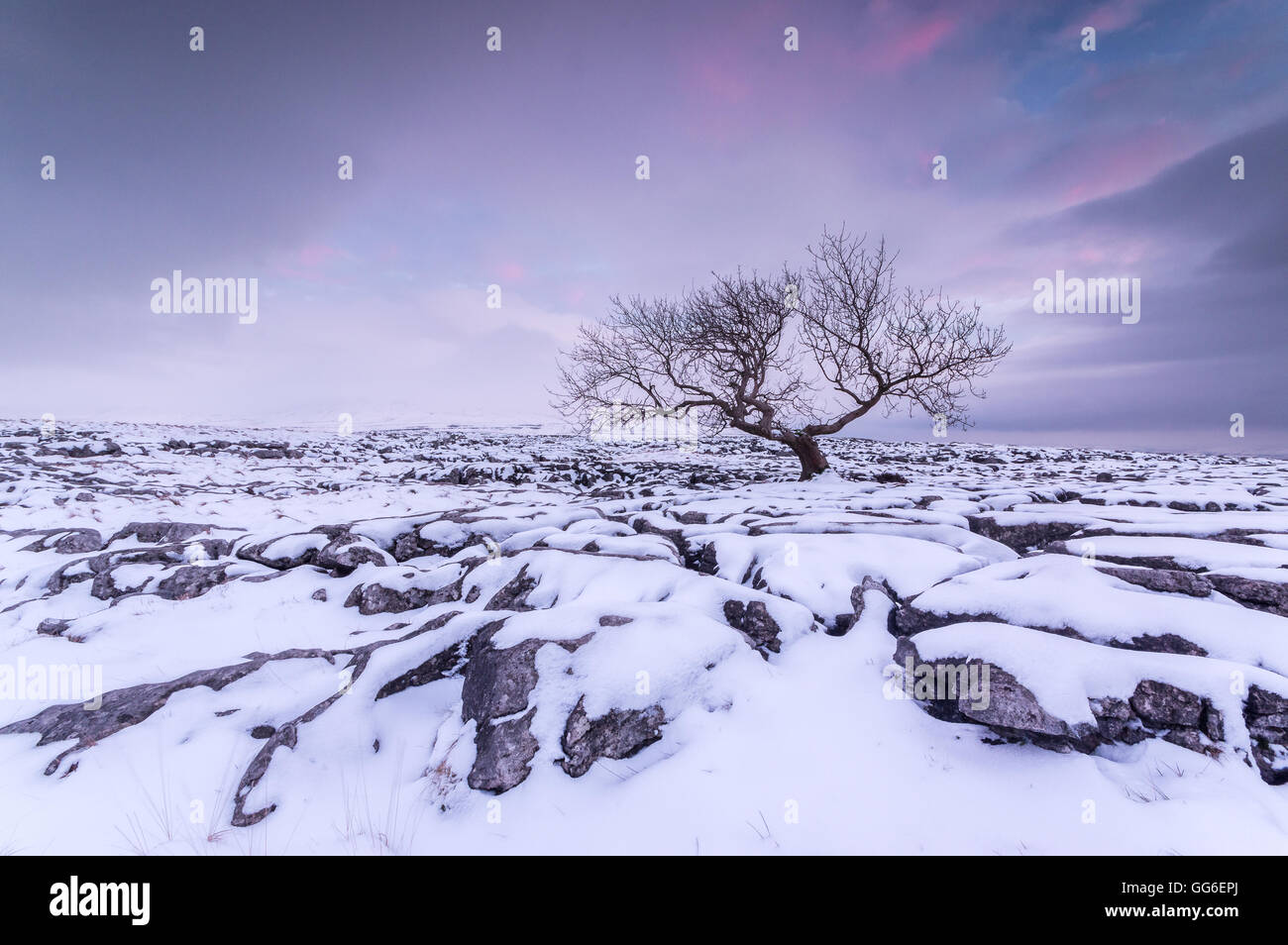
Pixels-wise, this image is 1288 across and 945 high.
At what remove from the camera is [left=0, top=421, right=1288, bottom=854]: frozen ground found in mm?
2467

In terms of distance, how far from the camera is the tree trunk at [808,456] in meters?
14.5

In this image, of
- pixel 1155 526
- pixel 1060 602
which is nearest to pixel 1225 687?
pixel 1060 602

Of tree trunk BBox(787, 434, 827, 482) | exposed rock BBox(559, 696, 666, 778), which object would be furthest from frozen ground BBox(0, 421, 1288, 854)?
tree trunk BBox(787, 434, 827, 482)

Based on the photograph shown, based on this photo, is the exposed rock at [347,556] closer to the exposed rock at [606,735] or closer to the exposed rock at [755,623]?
the exposed rock at [606,735]

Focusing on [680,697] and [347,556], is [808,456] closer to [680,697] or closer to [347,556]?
[347,556]

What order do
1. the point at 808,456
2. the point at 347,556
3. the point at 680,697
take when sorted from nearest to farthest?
the point at 680,697 → the point at 347,556 → the point at 808,456

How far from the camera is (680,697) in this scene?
317cm

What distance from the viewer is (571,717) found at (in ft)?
9.92

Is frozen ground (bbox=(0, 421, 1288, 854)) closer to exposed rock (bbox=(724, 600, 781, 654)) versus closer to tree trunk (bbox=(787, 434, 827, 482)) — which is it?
exposed rock (bbox=(724, 600, 781, 654))

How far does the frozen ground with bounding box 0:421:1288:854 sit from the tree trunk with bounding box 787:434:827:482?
8309 millimetres

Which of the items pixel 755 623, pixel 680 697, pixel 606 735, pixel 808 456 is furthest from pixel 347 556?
pixel 808 456

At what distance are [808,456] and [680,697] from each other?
1278 cm
